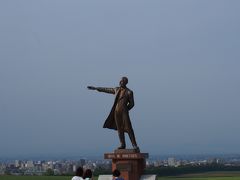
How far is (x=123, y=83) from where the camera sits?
2230cm

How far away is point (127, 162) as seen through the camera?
2158cm

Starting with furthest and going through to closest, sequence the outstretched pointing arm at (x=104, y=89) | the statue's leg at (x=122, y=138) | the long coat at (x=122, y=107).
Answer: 1. the outstretched pointing arm at (x=104, y=89)
2. the long coat at (x=122, y=107)
3. the statue's leg at (x=122, y=138)

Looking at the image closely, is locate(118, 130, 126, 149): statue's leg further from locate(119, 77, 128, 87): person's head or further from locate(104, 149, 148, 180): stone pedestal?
locate(119, 77, 128, 87): person's head

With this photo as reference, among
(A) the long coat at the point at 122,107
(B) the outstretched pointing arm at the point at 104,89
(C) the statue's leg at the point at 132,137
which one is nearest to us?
(C) the statue's leg at the point at 132,137

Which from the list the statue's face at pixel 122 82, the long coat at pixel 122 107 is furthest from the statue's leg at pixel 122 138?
the statue's face at pixel 122 82

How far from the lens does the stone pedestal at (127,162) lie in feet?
70.6

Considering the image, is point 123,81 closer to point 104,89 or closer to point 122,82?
point 122,82

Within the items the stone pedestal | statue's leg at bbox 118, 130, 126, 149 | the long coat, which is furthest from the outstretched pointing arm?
the stone pedestal

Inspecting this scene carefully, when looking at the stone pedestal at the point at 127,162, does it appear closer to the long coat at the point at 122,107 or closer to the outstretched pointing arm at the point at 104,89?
A: the long coat at the point at 122,107

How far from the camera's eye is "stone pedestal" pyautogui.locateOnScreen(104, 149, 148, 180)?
21.5m

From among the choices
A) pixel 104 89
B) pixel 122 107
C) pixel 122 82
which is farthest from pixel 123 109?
pixel 104 89

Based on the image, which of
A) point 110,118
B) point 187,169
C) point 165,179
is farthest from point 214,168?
point 110,118

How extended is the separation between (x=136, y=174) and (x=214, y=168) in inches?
1175

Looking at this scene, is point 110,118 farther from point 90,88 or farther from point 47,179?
point 47,179
